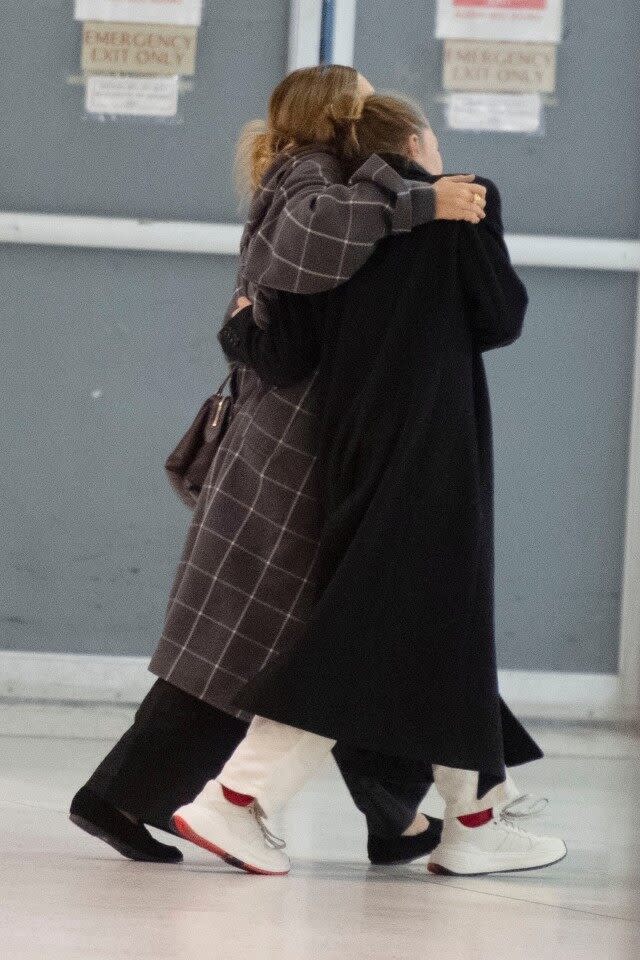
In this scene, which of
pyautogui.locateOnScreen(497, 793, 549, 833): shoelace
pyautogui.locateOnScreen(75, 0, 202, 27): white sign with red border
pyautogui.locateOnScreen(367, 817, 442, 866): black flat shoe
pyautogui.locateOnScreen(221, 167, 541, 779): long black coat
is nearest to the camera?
pyautogui.locateOnScreen(221, 167, 541, 779): long black coat

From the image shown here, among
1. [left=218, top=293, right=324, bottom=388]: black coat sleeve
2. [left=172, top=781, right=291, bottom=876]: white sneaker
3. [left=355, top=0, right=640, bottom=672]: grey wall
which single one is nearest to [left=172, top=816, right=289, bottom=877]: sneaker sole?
[left=172, top=781, right=291, bottom=876]: white sneaker

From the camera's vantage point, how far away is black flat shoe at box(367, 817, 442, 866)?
251 cm

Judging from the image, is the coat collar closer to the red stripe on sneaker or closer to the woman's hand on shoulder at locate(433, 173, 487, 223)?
the woman's hand on shoulder at locate(433, 173, 487, 223)

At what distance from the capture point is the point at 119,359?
157 inches

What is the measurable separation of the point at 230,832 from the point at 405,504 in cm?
50

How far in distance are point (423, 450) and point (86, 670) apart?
1.93 m

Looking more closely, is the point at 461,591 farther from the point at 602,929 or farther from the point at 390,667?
the point at 602,929

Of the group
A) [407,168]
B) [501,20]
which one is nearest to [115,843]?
[407,168]

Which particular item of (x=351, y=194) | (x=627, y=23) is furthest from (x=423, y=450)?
(x=627, y=23)

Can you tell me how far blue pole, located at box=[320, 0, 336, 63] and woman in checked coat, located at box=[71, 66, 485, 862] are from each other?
1.59m

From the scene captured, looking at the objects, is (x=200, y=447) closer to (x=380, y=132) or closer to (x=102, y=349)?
(x=380, y=132)

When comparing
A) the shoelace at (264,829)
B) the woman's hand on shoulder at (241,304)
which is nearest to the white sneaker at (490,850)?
the shoelace at (264,829)

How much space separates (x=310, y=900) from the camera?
6.83 feet

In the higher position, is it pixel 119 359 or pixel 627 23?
pixel 627 23
